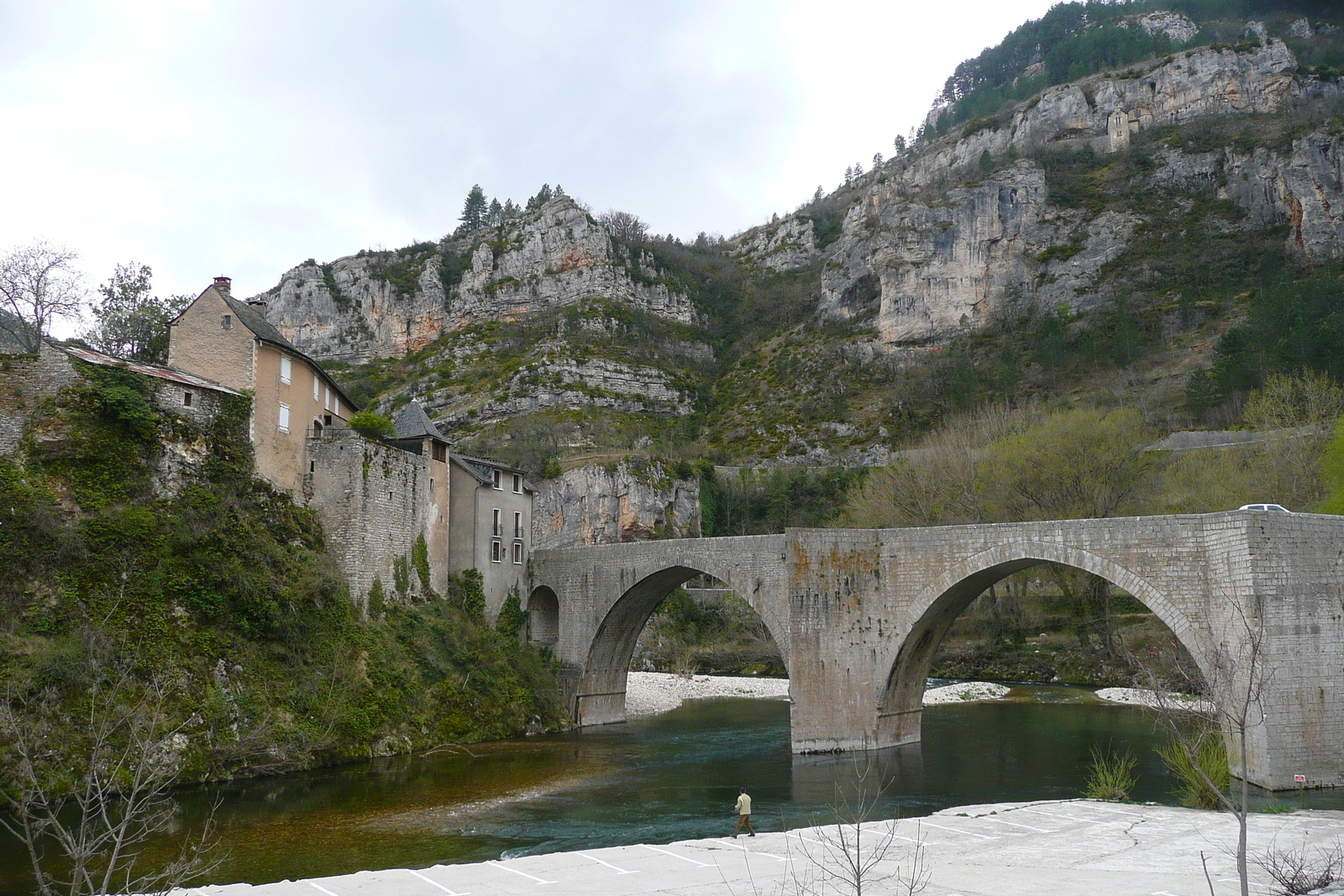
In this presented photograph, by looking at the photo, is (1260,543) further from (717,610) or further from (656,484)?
(656,484)

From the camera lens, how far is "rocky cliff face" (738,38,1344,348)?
3049 inches

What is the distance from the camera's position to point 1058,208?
3398 inches

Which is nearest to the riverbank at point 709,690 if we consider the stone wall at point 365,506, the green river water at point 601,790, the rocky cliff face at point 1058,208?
the green river water at point 601,790

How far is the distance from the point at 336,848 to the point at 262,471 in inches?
645

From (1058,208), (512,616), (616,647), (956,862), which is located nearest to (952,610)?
(956,862)

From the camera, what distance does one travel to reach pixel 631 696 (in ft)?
145

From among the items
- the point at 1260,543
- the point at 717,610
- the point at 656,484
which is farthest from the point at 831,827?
the point at 656,484

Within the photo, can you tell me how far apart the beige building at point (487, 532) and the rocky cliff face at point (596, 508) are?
24.6 m

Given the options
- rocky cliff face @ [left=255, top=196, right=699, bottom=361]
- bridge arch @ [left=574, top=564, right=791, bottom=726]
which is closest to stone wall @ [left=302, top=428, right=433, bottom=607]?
bridge arch @ [left=574, top=564, right=791, bottom=726]

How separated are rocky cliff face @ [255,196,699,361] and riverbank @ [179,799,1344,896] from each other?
7867 cm

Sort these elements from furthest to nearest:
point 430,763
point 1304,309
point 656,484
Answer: point 656,484 < point 1304,309 < point 430,763

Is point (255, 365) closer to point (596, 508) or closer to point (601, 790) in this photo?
point (601, 790)

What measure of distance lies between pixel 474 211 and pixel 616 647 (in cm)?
8926

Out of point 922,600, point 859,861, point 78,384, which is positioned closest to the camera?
point 859,861
